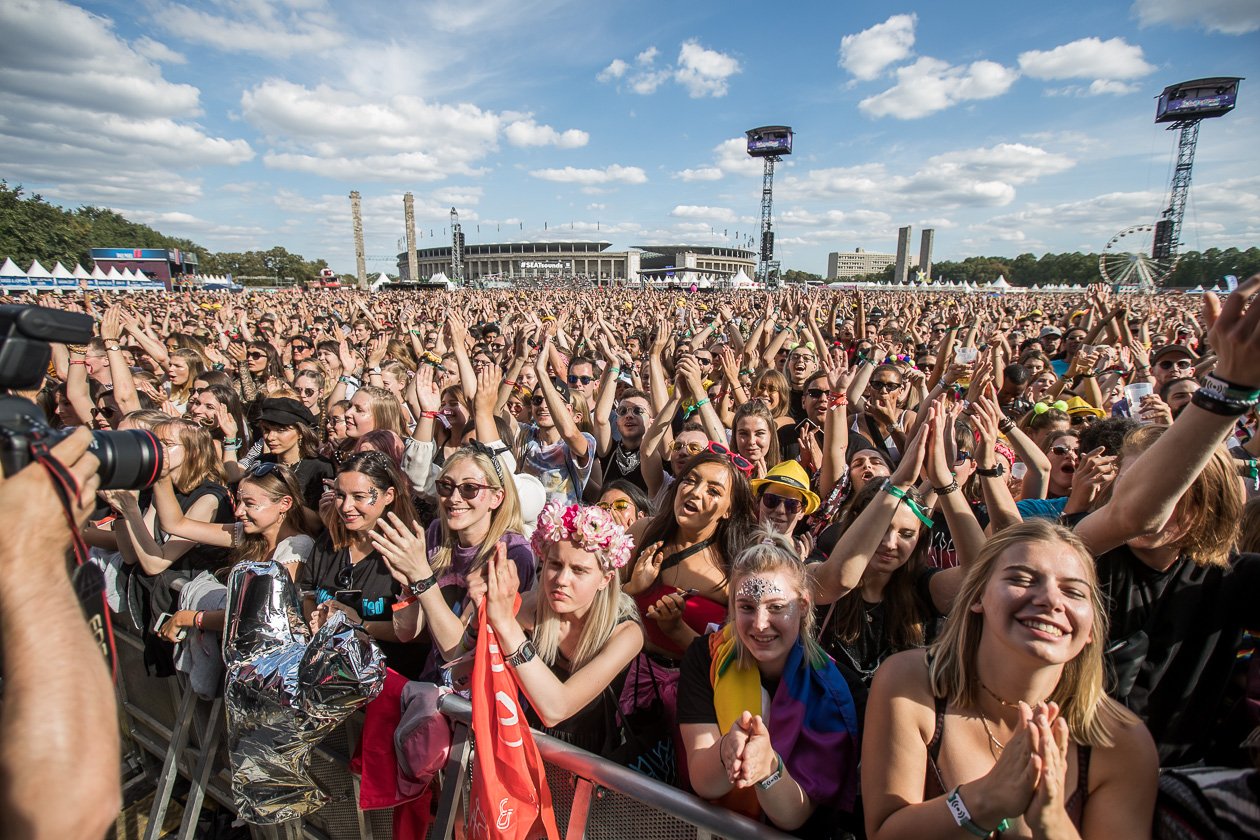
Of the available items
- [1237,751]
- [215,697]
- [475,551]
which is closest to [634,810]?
[475,551]

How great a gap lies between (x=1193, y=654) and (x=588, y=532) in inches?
82.0

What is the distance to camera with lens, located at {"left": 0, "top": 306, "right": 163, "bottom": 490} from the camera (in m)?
1.00

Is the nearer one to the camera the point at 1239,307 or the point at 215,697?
the point at 1239,307

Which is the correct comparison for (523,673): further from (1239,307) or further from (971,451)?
(971,451)

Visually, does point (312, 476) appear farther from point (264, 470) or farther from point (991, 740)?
point (991, 740)

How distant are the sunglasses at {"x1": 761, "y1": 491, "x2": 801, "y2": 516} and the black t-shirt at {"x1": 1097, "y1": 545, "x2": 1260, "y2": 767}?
4.61ft

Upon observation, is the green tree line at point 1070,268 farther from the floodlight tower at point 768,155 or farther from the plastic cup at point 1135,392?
the plastic cup at point 1135,392

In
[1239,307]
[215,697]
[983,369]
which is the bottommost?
[215,697]

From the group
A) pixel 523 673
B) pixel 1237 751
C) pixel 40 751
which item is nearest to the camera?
pixel 40 751

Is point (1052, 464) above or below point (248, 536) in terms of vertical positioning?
above

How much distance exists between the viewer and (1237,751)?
6.00 feet

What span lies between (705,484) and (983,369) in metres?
2.20

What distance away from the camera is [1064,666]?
160 centimetres

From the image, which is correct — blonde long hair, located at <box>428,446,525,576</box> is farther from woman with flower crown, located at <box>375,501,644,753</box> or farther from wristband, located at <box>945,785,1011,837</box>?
wristband, located at <box>945,785,1011,837</box>
